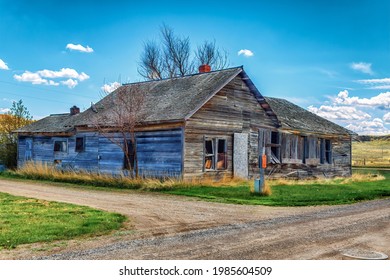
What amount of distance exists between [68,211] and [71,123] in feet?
55.9

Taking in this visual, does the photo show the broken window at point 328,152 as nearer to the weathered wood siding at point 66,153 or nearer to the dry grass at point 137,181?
the dry grass at point 137,181

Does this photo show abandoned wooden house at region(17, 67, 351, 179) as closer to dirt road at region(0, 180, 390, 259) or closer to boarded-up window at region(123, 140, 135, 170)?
boarded-up window at region(123, 140, 135, 170)

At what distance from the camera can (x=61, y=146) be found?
94.2ft

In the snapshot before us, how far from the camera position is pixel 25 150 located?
3142cm

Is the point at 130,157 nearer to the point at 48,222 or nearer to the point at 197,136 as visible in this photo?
the point at 197,136

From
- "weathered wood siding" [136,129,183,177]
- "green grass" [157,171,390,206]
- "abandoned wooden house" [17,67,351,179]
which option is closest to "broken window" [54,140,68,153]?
"abandoned wooden house" [17,67,351,179]

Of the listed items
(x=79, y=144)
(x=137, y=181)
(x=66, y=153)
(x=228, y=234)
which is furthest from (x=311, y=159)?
(x=228, y=234)

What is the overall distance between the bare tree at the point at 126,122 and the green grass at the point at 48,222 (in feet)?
30.1

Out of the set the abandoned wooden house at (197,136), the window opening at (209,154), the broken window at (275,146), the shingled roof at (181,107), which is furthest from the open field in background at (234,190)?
the broken window at (275,146)

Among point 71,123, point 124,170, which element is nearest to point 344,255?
point 124,170

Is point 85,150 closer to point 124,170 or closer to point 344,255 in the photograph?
point 124,170

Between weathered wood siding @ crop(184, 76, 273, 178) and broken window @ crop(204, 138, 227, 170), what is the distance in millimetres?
229

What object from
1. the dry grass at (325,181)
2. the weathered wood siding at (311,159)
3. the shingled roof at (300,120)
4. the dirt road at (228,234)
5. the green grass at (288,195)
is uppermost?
the shingled roof at (300,120)

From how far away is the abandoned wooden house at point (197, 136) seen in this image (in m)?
21.5
